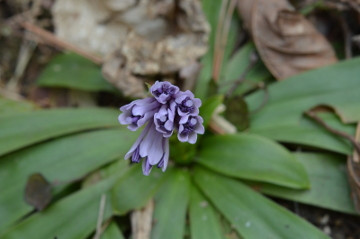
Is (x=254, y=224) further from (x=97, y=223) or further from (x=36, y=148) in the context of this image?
(x=36, y=148)

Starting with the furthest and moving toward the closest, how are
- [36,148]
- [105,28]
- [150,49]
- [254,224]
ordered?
[105,28]
[150,49]
[36,148]
[254,224]

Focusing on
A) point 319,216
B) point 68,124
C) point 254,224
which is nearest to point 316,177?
point 319,216

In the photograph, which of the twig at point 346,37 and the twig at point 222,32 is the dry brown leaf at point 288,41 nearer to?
the twig at point 346,37

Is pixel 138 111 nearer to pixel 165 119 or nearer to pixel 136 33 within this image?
pixel 165 119

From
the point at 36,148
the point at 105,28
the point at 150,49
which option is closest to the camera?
the point at 36,148

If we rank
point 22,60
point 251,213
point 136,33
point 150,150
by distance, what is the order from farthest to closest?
point 22,60, point 136,33, point 251,213, point 150,150

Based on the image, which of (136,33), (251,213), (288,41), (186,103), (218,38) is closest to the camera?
(186,103)

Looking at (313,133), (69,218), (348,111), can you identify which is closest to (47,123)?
(69,218)
